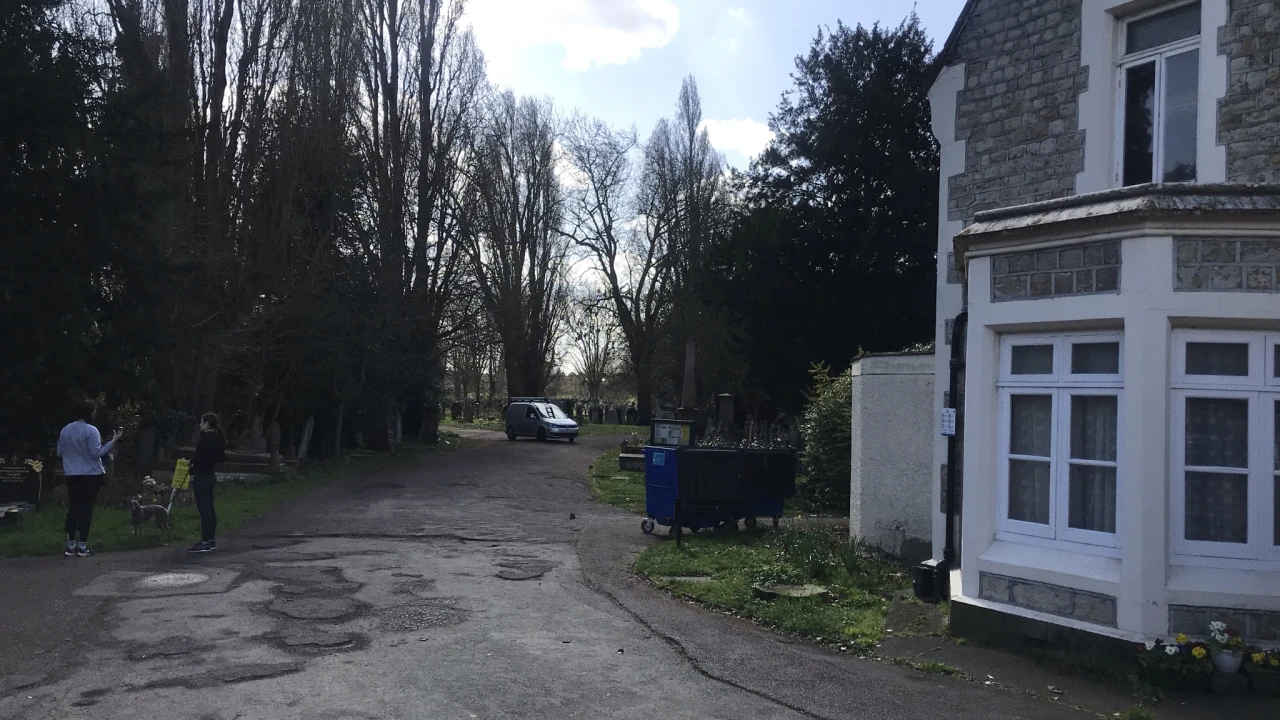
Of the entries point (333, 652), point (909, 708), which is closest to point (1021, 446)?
point (909, 708)

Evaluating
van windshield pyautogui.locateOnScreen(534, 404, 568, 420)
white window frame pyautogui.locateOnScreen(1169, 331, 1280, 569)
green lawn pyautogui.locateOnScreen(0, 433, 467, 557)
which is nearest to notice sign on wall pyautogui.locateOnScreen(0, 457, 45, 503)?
green lawn pyautogui.locateOnScreen(0, 433, 467, 557)

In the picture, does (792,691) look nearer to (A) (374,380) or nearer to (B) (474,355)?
(A) (374,380)

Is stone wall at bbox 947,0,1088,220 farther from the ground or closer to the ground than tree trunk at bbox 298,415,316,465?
farther from the ground

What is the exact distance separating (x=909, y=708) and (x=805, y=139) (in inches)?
871

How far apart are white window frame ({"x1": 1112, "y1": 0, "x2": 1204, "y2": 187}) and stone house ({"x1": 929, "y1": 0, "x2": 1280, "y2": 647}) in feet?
0.06

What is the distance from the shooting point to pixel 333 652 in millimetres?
7723

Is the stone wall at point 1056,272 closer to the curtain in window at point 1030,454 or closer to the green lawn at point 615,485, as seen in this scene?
the curtain in window at point 1030,454

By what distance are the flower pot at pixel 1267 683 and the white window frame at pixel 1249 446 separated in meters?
0.80

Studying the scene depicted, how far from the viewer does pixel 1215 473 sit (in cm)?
752

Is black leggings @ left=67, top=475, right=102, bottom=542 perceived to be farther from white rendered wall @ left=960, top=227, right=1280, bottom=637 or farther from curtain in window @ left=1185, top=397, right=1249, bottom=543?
curtain in window @ left=1185, top=397, right=1249, bottom=543

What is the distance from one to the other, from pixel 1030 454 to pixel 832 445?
1099cm

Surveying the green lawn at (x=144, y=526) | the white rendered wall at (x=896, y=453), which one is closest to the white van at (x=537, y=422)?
the green lawn at (x=144, y=526)

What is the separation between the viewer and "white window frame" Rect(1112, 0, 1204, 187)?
31.2 feet

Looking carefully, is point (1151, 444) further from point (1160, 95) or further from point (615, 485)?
point (615, 485)
